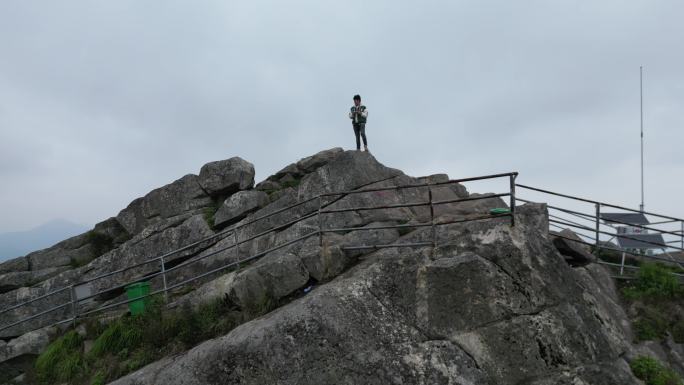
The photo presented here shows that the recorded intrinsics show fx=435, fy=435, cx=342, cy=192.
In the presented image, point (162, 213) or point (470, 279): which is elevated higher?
point (162, 213)

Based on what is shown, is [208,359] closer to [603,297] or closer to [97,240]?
Answer: [603,297]

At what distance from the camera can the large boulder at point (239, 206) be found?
44.5 ft

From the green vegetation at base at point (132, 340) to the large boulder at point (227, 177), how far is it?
212 inches

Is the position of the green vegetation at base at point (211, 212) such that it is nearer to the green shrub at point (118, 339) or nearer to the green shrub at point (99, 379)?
the green shrub at point (118, 339)

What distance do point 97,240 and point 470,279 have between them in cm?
1407

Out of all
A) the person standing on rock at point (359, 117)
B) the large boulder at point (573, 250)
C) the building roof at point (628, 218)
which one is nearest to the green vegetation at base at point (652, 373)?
the large boulder at point (573, 250)

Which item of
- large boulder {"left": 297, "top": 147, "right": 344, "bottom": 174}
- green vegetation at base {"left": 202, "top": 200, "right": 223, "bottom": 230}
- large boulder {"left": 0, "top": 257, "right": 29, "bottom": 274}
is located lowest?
large boulder {"left": 0, "top": 257, "right": 29, "bottom": 274}

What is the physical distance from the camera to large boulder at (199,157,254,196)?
14836 millimetres

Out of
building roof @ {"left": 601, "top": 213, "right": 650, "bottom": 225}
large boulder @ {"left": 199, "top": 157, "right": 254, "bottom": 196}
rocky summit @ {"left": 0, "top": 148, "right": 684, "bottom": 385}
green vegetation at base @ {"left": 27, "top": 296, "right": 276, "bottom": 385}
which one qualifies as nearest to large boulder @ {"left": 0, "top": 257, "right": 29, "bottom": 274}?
rocky summit @ {"left": 0, "top": 148, "right": 684, "bottom": 385}

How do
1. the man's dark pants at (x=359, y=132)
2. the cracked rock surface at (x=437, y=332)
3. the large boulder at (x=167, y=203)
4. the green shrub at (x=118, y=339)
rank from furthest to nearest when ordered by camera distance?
the large boulder at (x=167, y=203)
the man's dark pants at (x=359, y=132)
the green shrub at (x=118, y=339)
the cracked rock surface at (x=437, y=332)

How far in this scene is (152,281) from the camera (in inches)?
518

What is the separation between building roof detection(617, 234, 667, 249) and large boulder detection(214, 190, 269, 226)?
9.82 metres

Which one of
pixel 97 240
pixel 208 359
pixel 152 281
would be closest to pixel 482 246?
pixel 208 359

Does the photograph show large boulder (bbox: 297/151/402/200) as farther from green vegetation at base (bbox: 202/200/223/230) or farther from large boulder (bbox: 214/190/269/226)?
green vegetation at base (bbox: 202/200/223/230)
